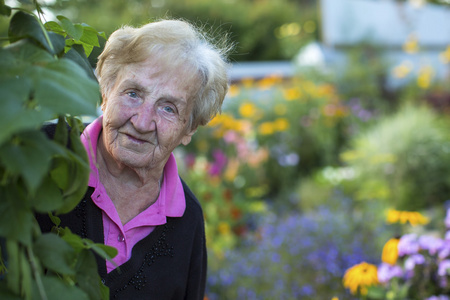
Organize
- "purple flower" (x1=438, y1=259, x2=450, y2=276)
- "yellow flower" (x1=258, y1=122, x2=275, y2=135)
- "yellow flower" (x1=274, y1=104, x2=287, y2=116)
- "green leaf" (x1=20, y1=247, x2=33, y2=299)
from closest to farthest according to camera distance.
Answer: "green leaf" (x1=20, y1=247, x2=33, y2=299)
"purple flower" (x1=438, y1=259, x2=450, y2=276)
"yellow flower" (x1=258, y1=122, x2=275, y2=135)
"yellow flower" (x1=274, y1=104, x2=287, y2=116)

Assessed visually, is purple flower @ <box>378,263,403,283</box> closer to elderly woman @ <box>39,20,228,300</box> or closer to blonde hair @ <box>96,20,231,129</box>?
elderly woman @ <box>39,20,228,300</box>

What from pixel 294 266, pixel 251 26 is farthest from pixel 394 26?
pixel 294 266

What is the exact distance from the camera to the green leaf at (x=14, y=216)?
56 centimetres

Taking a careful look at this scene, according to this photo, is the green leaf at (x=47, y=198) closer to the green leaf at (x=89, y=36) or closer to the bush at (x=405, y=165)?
the green leaf at (x=89, y=36)

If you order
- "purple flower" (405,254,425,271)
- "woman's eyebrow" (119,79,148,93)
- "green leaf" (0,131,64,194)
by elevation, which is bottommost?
"purple flower" (405,254,425,271)

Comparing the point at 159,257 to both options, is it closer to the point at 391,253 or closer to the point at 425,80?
the point at 391,253

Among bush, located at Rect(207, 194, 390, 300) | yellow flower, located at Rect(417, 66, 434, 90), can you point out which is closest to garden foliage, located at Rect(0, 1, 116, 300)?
bush, located at Rect(207, 194, 390, 300)

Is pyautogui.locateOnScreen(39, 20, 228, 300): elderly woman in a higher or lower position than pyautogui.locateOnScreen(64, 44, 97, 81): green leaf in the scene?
lower

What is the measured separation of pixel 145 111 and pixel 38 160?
2.77 ft

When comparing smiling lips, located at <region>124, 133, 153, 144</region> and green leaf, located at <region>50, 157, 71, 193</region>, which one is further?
smiling lips, located at <region>124, 133, 153, 144</region>

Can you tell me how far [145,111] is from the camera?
135 centimetres

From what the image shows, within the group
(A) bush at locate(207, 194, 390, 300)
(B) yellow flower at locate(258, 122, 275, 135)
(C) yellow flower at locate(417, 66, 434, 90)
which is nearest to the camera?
(A) bush at locate(207, 194, 390, 300)

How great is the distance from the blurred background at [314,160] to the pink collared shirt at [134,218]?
0.41m

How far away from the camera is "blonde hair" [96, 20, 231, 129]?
1.36 meters
